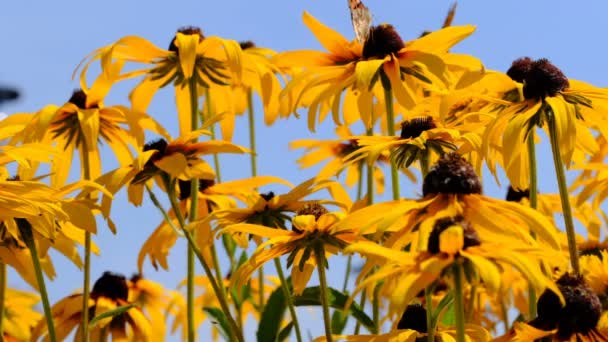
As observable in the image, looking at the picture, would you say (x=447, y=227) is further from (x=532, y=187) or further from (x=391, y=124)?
(x=391, y=124)

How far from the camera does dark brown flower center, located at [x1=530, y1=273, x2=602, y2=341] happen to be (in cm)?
151

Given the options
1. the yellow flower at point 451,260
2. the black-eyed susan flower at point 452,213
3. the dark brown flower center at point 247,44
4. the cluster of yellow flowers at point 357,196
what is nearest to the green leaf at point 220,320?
the cluster of yellow flowers at point 357,196

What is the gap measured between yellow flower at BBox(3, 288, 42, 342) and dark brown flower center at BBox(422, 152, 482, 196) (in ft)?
5.59

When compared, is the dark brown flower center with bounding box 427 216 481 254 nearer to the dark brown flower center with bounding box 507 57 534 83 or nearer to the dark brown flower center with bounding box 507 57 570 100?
the dark brown flower center with bounding box 507 57 570 100

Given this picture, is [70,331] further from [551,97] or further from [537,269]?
[537,269]

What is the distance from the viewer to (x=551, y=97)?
6.14 feet

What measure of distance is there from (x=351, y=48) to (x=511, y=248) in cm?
93

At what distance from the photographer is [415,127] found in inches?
77.0

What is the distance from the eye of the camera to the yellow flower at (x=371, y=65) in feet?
6.46

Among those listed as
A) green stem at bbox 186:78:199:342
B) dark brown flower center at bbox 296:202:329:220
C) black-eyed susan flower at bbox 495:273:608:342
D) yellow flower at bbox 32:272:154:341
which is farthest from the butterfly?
yellow flower at bbox 32:272:154:341

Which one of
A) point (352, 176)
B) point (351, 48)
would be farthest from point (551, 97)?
point (352, 176)

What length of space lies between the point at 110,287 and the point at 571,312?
143 centimetres

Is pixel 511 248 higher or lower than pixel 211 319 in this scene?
higher

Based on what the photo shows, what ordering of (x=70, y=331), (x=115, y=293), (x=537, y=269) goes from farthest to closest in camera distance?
(x=115, y=293) → (x=70, y=331) → (x=537, y=269)
